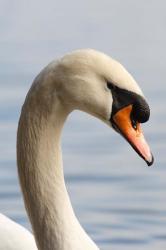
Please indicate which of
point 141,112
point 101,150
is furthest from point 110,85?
point 101,150

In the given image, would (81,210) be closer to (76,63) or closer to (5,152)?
(5,152)

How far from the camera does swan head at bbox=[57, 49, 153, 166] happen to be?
5.92 metres

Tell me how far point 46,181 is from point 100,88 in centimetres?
52

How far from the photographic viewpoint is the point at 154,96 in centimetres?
1193

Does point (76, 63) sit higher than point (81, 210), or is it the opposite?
point (76, 63)

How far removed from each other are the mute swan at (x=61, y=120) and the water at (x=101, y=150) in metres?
2.67

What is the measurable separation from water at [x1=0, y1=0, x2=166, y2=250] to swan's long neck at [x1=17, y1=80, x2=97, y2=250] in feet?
8.75

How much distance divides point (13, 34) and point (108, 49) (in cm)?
154

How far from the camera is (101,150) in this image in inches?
419

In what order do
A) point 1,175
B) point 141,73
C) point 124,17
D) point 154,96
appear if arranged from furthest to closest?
point 124,17, point 141,73, point 154,96, point 1,175

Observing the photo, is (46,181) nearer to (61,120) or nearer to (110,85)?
(61,120)

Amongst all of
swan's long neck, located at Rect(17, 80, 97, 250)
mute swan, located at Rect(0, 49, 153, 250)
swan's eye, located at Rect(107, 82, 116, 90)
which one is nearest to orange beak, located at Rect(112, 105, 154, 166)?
mute swan, located at Rect(0, 49, 153, 250)

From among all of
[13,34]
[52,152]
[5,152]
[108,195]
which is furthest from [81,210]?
[13,34]

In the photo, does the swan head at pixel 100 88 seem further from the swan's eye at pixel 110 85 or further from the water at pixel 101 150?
the water at pixel 101 150
